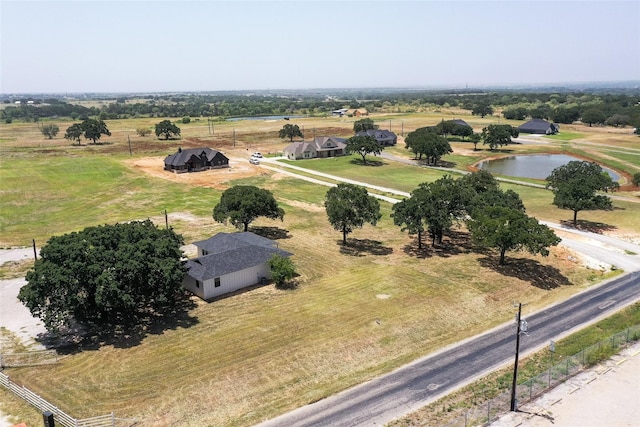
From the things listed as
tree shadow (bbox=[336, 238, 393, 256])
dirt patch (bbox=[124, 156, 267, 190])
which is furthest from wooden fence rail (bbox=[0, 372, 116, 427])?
dirt patch (bbox=[124, 156, 267, 190])

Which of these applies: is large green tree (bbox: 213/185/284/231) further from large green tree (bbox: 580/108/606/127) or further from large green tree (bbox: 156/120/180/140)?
large green tree (bbox: 580/108/606/127)

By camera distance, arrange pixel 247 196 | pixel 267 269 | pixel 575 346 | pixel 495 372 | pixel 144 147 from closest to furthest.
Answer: pixel 495 372
pixel 575 346
pixel 267 269
pixel 247 196
pixel 144 147

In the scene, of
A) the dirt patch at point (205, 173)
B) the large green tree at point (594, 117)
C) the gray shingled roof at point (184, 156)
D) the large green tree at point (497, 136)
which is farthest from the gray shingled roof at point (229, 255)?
the large green tree at point (594, 117)

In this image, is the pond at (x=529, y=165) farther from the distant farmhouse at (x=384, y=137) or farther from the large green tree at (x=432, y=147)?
the distant farmhouse at (x=384, y=137)

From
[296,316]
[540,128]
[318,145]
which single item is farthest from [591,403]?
[540,128]

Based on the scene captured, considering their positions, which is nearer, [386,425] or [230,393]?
[386,425]

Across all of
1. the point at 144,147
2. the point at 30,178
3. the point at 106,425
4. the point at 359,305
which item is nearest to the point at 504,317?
the point at 359,305

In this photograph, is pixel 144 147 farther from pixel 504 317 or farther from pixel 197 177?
pixel 504 317
